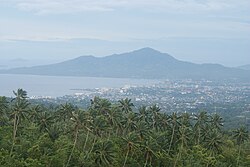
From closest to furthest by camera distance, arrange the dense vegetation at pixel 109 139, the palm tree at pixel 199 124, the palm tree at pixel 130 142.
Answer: the dense vegetation at pixel 109 139, the palm tree at pixel 130 142, the palm tree at pixel 199 124

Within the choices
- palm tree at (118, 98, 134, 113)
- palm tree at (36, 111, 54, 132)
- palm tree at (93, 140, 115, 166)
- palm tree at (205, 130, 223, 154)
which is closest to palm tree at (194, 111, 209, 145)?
palm tree at (205, 130, 223, 154)

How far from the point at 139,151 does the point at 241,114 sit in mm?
96184

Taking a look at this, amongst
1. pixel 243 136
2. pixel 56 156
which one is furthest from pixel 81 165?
pixel 243 136

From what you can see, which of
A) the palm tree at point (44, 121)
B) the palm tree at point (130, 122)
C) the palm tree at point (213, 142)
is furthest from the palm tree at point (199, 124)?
the palm tree at point (44, 121)

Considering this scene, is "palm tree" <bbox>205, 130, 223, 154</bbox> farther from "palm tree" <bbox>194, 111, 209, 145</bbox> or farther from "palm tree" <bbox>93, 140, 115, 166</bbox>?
"palm tree" <bbox>93, 140, 115, 166</bbox>

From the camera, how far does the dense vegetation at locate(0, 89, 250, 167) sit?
140 ft

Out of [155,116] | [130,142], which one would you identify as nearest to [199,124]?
[155,116]

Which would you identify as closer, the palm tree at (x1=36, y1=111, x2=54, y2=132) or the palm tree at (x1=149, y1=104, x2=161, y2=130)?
the palm tree at (x1=36, y1=111, x2=54, y2=132)

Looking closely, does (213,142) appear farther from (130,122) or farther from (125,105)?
(125,105)

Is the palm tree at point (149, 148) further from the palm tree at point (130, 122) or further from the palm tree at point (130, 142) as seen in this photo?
the palm tree at point (130, 122)

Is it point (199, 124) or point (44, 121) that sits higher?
point (44, 121)

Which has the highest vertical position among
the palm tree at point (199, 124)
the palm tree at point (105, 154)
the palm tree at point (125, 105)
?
the palm tree at point (125, 105)

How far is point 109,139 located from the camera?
1922 inches

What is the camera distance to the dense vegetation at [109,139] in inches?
1674
